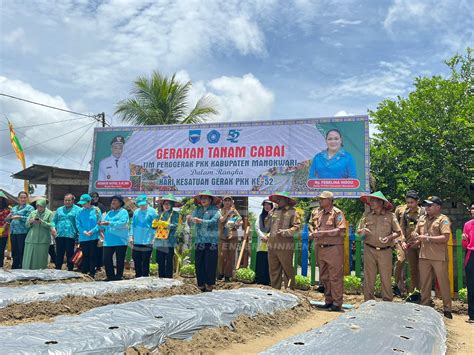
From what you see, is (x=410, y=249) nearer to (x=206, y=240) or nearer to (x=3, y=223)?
(x=206, y=240)

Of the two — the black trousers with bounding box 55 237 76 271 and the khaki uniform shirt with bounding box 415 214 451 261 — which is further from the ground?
the khaki uniform shirt with bounding box 415 214 451 261

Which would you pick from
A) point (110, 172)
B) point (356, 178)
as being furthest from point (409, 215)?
point (110, 172)

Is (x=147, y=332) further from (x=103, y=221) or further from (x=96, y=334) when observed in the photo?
(x=103, y=221)

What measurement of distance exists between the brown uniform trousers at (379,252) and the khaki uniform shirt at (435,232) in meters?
0.36

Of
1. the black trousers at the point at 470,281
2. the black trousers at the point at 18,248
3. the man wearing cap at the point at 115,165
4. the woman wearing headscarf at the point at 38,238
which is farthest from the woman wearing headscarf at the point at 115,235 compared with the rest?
the black trousers at the point at 470,281

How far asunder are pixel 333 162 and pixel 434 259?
3237 millimetres

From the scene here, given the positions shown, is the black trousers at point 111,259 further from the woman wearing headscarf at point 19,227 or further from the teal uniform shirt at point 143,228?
the woman wearing headscarf at point 19,227

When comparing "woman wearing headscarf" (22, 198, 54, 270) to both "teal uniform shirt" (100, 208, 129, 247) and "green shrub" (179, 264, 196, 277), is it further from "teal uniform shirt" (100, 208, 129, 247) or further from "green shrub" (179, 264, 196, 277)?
"green shrub" (179, 264, 196, 277)

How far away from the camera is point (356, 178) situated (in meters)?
8.34

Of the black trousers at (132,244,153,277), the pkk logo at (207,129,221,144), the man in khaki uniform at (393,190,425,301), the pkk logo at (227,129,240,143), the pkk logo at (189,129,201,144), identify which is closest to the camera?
the man in khaki uniform at (393,190,425,301)

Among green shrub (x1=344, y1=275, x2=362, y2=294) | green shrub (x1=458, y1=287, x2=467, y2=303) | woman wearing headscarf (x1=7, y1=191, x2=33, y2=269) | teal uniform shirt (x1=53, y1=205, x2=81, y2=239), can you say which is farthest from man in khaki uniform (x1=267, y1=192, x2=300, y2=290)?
woman wearing headscarf (x1=7, y1=191, x2=33, y2=269)

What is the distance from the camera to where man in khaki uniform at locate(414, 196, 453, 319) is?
222 inches

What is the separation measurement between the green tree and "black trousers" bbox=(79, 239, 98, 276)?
20.9 ft

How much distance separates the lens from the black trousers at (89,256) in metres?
7.66
